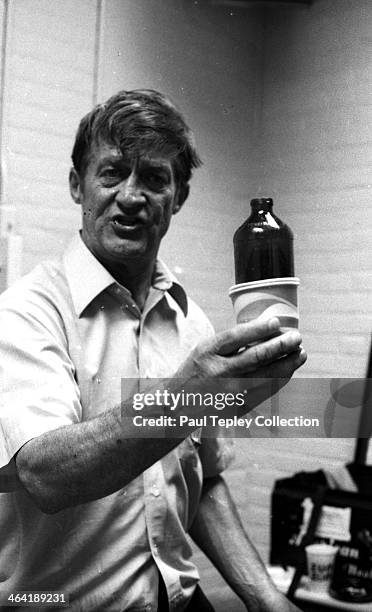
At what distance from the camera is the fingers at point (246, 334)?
0.71 meters

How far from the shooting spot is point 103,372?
0.87 m

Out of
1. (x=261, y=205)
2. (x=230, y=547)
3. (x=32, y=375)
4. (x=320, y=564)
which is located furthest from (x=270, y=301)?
(x=320, y=564)

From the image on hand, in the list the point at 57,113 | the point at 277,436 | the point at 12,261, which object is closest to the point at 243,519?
the point at 277,436

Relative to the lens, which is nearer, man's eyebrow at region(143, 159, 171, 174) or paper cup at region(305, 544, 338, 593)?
man's eyebrow at region(143, 159, 171, 174)

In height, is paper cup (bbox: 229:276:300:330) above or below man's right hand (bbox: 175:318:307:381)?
above

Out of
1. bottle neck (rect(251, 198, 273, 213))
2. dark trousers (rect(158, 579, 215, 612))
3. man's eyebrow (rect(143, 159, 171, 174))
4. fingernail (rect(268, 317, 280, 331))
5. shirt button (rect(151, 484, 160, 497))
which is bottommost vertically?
dark trousers (rect(158, 579, 215, 612))

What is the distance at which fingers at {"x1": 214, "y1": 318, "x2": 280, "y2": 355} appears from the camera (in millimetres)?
706

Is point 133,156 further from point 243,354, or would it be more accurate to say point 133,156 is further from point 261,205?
point 243,354

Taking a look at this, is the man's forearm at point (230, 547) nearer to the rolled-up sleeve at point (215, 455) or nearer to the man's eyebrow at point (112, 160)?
the rolled-up sleeve at point (215, 455)

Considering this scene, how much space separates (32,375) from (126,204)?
0.23 metres

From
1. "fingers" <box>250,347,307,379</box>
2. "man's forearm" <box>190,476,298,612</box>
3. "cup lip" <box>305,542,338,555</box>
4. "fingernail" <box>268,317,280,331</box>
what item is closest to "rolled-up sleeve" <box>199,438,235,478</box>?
"man's forearm" <box>190,476,298,612</box>

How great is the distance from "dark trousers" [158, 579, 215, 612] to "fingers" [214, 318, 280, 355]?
0.38 m

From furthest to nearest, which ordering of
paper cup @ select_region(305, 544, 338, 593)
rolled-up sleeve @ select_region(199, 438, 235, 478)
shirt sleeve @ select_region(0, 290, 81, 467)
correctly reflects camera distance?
paper cup @ select_region(305, 544, 338, 593) < rolled-up sleeve @ select_region(199, 438, 235, 478) < shirt sleeve @ select_region(0, 290, 81, 467)

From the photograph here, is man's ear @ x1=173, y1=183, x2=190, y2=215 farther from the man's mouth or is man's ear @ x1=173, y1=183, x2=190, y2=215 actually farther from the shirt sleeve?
the shirt sleeve
